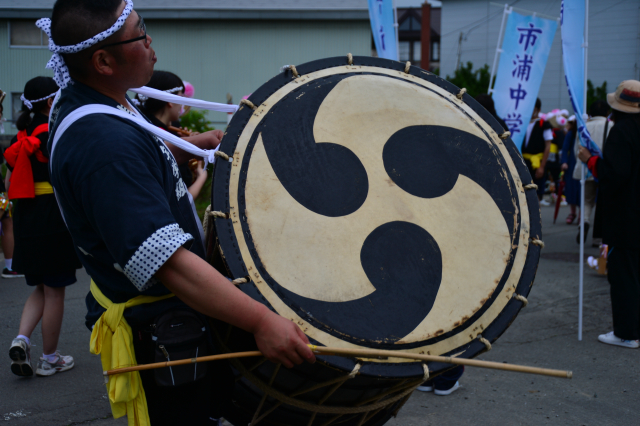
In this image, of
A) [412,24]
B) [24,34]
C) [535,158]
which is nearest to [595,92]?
[412,24]

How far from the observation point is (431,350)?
1407 mm

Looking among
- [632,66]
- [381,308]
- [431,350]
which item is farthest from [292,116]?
[632,66]

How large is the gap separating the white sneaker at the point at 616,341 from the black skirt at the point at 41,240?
11.0 ft

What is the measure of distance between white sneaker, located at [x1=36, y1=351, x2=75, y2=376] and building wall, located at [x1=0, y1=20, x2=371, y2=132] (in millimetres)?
11946

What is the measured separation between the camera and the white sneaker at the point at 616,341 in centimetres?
349

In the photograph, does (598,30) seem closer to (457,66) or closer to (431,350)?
(457,66)

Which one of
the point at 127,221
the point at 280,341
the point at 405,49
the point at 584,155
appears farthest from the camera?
the point at 405,49

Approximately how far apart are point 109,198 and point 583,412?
8.26ft

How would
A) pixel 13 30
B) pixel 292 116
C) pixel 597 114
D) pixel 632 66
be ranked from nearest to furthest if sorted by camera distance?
pixel 292 116, pixel 597 114, pixel 13 30, pixel 632 66

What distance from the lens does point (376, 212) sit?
5.02ft

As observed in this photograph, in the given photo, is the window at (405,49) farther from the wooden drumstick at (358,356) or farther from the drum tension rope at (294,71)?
the wooden drumstick at (358,356)

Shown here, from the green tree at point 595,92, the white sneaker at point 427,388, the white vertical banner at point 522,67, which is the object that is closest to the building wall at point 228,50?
the white vertical banner at point 522,67

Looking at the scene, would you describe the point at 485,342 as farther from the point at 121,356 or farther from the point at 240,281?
the point at 121,356

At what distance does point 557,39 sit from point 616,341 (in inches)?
897
